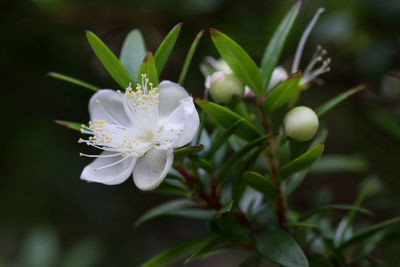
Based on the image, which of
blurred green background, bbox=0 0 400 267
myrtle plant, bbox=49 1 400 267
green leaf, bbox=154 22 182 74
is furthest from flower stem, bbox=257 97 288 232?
blurred green background, bbox=0 0 400 267

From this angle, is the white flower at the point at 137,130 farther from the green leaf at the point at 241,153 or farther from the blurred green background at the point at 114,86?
the blurred green background at the point at 114,86

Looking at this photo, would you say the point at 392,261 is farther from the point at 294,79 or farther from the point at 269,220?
the point at 294,79

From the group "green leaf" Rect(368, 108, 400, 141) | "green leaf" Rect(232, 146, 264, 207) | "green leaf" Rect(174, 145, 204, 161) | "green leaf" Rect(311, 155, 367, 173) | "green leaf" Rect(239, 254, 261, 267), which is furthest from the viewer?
"green leaf" Rect(311, 155, 367, 173)

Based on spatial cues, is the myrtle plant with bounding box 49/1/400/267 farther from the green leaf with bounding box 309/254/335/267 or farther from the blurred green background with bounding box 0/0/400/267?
the blurred green background with bounding box 0/0/400/267

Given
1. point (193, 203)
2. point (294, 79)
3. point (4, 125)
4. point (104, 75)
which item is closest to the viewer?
point (294, 79)

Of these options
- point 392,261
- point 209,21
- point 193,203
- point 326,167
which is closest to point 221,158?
point 193,203

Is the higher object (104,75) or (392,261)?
(104,75)

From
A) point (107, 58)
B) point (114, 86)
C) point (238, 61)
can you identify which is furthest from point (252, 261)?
point (114, 86)
